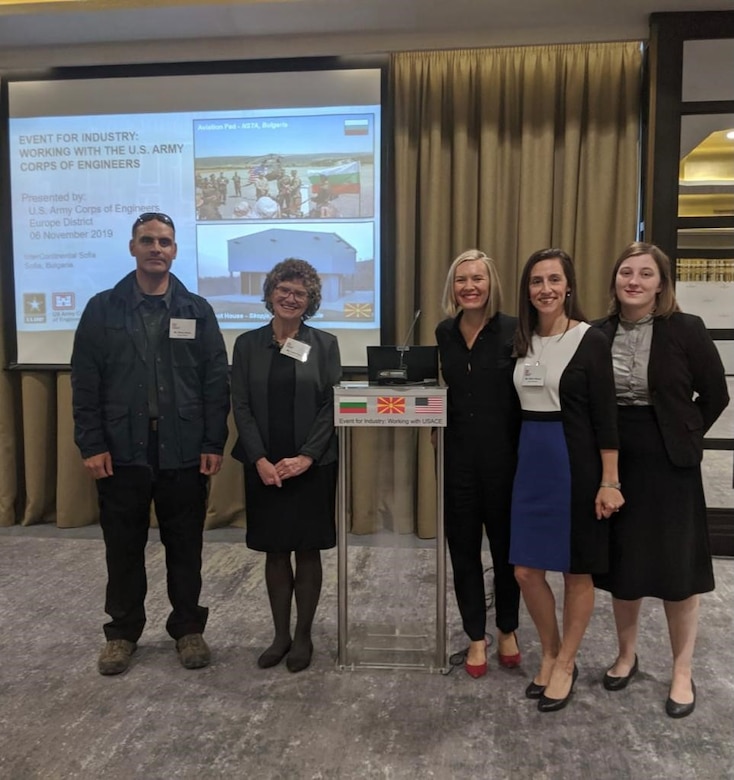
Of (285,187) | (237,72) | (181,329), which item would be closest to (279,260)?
(285,187)

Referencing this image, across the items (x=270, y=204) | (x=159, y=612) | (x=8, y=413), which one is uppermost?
(x=270, y=204)

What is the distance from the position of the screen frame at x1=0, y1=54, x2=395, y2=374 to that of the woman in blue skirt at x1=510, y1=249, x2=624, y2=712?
169cm

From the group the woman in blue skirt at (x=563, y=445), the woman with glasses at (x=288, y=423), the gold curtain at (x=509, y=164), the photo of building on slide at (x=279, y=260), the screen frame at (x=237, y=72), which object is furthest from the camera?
the photo of building on slide at (x=279, y=260)

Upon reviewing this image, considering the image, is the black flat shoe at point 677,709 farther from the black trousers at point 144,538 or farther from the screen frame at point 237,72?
the screen frame at point 237,72

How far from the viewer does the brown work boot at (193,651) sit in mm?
2338

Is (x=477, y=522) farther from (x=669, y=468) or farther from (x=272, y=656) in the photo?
(x=272, y=656)

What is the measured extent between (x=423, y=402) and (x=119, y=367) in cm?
108

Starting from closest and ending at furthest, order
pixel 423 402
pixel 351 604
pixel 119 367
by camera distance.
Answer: pixel 423 402 < pixel 119 367 < pixel 351 604

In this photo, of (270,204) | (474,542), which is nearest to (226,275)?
(270,204)

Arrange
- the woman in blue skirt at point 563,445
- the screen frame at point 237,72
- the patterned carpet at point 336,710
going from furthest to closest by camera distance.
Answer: the screen frame at point 237,72 → the woman in blue skirt at point 563,445 → the patterned carpet at point 336,710

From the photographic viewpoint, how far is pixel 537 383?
197 cm

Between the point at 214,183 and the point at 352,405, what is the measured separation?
2120 millimetres

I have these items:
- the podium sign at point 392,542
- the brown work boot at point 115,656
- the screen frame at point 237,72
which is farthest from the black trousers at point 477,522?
the screen frame at point 237,72

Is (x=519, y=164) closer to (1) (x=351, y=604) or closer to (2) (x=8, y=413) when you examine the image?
(1) (x=351, y=604)
